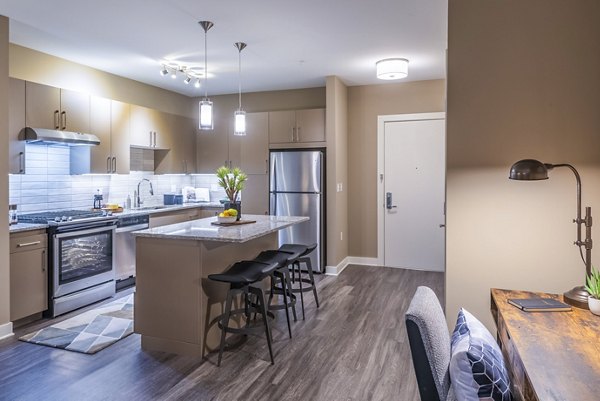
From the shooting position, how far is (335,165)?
5.41m

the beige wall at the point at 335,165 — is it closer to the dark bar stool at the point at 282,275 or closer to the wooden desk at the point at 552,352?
the dark bar stool at the point at 282,275

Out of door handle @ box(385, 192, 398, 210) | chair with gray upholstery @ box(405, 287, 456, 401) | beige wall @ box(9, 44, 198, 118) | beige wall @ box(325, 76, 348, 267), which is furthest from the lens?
door handle @ box(385, 192, 398, 210)

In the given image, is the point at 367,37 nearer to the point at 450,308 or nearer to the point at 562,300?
the point at 450,308

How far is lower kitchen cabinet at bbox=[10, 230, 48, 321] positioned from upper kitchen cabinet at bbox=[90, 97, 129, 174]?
3.80 feet

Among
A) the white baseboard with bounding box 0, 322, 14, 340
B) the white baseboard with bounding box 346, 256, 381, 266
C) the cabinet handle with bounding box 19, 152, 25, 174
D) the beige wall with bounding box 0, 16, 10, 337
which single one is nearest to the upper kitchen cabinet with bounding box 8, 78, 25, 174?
the cabinet handle with bounding box 19, 152, 25, 174

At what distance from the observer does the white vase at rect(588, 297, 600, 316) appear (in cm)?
174

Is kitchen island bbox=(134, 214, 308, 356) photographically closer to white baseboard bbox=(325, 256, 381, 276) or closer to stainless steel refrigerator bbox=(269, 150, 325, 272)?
stainless steel refrigerator bbox=(269, 150, 325, 272)

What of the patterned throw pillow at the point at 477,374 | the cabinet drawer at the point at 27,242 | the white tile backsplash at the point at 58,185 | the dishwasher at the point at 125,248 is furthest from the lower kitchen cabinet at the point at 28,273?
the patterned throw pillow at the point at 477,374

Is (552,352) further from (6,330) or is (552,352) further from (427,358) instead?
(6,330)

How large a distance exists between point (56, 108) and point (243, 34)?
2058 mm

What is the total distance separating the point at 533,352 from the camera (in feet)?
4.57

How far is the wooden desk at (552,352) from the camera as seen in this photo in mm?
1170

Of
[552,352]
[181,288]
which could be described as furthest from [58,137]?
[552,352]

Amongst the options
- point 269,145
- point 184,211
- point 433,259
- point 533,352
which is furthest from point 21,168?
point 433,259
